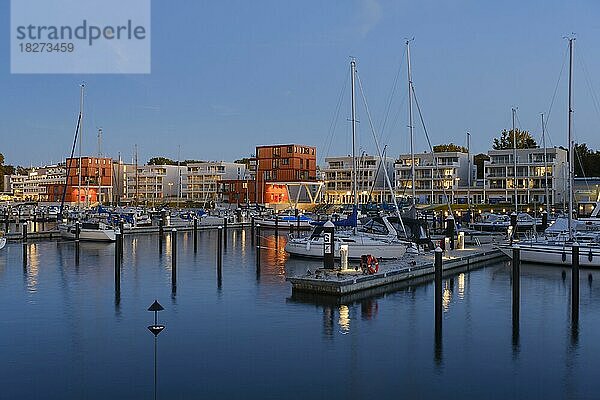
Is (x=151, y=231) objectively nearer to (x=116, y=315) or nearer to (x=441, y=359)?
(x=116, y=315)

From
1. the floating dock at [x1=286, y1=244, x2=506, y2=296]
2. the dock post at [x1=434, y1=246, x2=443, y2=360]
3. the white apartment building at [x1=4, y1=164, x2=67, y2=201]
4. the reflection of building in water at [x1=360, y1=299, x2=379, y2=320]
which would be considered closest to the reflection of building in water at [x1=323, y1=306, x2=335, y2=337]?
the reflection of building in water at [x1=360, y1=299, x2=379, y2=320]

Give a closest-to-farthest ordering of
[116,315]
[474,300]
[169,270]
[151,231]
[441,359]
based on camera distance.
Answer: [441,359] < [116,315] < [474,300] < [169,270] < [151,231]

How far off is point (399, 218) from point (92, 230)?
2719 cm

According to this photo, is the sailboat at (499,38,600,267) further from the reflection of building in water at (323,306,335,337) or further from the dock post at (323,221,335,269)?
the reflection of building in water at (323,306,335,337)

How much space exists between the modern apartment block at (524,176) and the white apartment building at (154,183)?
7323 centimetres

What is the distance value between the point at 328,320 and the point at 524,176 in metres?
81.3

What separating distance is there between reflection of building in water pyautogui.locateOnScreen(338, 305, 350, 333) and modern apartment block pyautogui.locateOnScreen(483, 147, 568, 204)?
7596 centimetres

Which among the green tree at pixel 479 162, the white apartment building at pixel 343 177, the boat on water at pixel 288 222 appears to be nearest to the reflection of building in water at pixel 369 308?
the boat on water at pixel 288 222

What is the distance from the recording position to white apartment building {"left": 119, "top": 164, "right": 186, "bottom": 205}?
146000mm

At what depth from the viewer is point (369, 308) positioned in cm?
2486

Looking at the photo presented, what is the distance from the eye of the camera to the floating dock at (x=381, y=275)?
26.2m

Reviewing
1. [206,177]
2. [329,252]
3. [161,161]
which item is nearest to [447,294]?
[329,252]

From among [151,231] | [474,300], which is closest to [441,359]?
[474,300]

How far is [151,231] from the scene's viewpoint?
64875 mm
